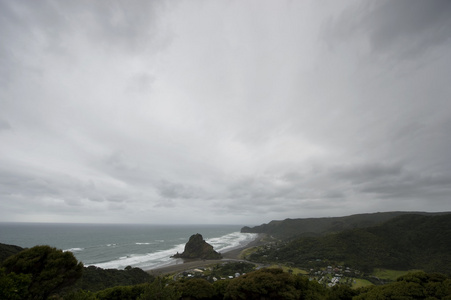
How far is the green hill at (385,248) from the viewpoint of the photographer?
231ft

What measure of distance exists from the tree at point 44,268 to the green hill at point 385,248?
248ft

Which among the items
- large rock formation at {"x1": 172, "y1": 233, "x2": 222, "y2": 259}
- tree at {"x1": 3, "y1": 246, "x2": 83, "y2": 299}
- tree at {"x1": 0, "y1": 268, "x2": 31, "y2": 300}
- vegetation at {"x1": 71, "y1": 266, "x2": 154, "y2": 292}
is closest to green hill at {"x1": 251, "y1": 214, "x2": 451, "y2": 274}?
large rock formation at {"x1": 172, "y1": 233, "x2": 222, "y2": 259}

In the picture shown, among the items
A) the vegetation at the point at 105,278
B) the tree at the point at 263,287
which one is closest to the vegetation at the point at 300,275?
the tree at the point at 263,287

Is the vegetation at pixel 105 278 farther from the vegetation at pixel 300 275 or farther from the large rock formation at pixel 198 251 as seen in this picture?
the large rock formation at pixel 198 251

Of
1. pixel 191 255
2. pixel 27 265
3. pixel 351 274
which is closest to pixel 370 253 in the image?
pixel 351 274

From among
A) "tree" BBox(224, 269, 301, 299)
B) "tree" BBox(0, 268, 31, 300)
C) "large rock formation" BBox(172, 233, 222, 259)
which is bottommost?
"large rock formation" BBox(172, 233, 222, 259)

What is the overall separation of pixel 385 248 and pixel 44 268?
106774mm

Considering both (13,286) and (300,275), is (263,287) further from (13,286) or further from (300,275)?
(13,286)

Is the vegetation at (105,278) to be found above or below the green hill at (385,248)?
above

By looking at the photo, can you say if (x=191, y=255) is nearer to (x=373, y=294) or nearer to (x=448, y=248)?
(x=373, y=294)

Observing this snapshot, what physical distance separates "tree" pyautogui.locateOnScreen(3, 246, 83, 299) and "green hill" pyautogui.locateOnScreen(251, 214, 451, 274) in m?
75.6

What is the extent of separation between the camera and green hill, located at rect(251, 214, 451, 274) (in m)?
70.4

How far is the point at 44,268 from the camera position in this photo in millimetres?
15547

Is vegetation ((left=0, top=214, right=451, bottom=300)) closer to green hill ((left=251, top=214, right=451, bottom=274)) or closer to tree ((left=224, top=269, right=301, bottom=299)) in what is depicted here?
tree ((left=224, top=269, right=301, bottom=299))
